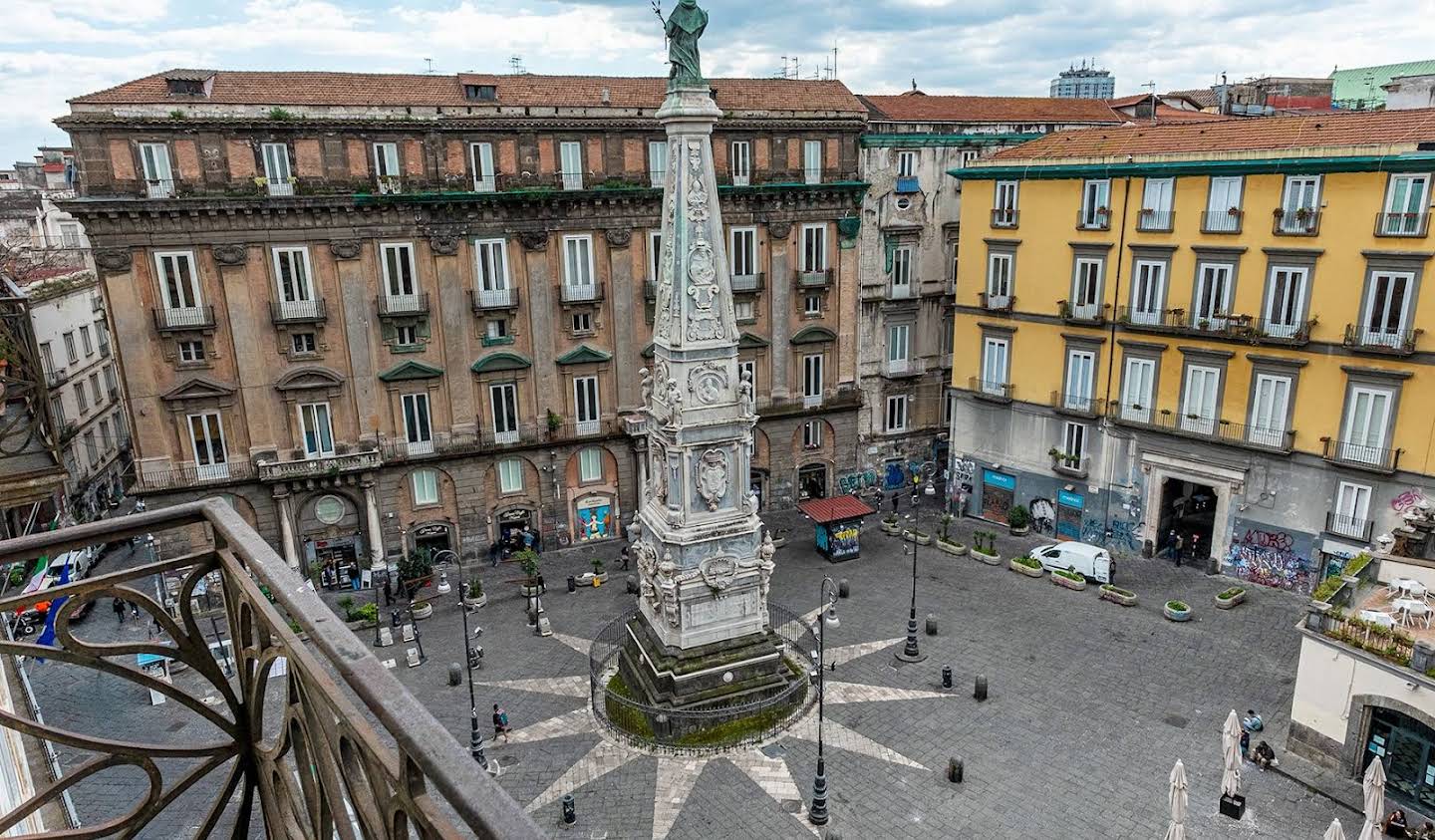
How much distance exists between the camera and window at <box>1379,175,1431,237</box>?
95.0 feet

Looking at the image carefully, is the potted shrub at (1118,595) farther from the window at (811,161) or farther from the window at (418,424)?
the window at (418,424)

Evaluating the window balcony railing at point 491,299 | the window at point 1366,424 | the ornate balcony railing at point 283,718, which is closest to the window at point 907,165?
the window balcony railing at point 491,299

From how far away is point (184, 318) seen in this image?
110 ft

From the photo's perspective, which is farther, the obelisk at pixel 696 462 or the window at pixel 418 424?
the window at pixel 418 424

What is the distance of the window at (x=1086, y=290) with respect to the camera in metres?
37.5

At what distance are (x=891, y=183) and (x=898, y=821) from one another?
31449mm

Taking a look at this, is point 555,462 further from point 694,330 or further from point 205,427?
point 694,330

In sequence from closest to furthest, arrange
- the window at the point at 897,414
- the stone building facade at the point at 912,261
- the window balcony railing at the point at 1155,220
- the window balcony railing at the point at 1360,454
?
the window balcony railing at the point at 1360,454, the window balcony railing at the point at 1155,220, the stone building facade at the point at 912,261, the window at the point at 897,414

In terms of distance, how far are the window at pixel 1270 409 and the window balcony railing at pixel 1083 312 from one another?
633 cm

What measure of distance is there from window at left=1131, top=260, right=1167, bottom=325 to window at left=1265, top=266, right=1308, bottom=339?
12.7 ft

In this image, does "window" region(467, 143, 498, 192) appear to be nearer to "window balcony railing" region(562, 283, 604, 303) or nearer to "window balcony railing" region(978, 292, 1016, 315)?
"window balcony railing" region(562, 283, 604, 303)

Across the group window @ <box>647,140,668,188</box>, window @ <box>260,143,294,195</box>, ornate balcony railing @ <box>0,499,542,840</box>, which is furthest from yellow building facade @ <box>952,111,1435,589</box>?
ornate balcony railing @ <box>0,499,542,840</box>

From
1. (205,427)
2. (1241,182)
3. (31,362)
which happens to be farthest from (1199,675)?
(31,362)

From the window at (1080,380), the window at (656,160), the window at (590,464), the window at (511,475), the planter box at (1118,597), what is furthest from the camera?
the window at (590,464)
